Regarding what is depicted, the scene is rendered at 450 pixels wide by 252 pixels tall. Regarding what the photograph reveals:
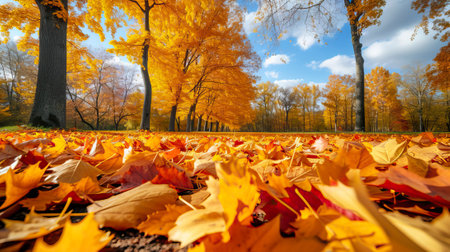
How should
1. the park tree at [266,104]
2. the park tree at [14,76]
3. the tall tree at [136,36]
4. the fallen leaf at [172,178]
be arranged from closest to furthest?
1. the fallen leaf at [172,178]
2. the tall tree at [136,36]
3. the park tree at [14,76]
4. the park tree at [266,104]

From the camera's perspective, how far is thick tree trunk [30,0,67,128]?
17.7 ft

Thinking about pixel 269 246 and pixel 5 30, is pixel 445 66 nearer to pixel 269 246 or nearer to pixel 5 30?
pixel 269 246

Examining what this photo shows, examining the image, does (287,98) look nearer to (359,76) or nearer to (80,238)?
(359,76)

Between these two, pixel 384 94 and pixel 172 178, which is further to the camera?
pixel 384 94

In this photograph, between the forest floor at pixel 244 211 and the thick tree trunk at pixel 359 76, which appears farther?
the thick tree trunk at pixel 359 76

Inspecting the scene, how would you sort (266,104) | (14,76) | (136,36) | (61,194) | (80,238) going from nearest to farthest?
1. (80,238)
2. (61,194)
3. (136,36)
4. (14,76)
5. (266,104)

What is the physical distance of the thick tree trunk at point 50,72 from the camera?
5406 mm

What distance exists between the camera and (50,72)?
5602 millimetres

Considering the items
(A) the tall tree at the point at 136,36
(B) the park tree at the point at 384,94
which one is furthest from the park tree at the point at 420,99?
(A) the tall tree at the point at 136,36

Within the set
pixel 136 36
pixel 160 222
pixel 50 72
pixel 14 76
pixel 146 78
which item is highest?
pixel 14 76

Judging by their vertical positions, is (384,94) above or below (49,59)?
above

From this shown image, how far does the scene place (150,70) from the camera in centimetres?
977

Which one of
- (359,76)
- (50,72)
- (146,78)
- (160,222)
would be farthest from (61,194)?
(359,76)

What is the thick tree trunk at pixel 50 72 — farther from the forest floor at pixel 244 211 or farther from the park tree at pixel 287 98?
the park tree at pixel 287 98
